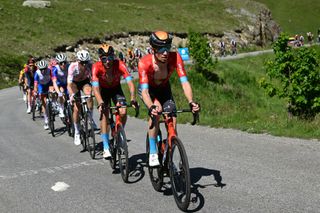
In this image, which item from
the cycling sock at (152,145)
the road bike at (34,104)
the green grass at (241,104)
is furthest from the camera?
the road bike at (34,104)

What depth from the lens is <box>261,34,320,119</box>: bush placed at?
13.0 metres

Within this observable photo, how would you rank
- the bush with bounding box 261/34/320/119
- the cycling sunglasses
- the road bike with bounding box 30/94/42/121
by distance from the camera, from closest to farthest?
the cycling sunglasses < the bush with bounding box 261/34/320/119 < the road bike with bounding box 30/94/42/121

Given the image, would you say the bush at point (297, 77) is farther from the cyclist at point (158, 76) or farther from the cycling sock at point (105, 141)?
the cyclist at point (158, 76)

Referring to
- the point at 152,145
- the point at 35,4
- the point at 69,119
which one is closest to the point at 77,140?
the point at 69,119

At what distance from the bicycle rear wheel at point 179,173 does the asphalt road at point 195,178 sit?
182mm

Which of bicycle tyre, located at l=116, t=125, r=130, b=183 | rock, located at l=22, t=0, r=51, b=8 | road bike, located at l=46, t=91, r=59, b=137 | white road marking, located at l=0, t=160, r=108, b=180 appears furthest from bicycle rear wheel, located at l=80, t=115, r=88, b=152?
rock, located at l=22, t=0, r=51, b=8

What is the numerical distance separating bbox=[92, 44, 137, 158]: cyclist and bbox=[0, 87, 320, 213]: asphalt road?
949 mm

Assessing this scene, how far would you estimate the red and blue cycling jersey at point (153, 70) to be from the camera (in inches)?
245

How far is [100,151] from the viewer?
9.87 m

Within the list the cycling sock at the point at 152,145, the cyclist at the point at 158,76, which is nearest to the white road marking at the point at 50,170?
the cycling sock at the point at 152,145

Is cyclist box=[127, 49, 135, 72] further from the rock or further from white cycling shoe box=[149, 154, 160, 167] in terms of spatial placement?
white cycling shoe box=[149, 154, 160, 167]

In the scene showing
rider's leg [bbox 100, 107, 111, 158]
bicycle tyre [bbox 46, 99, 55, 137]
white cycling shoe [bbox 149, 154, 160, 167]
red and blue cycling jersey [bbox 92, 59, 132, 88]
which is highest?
red and blue cycling jersey [bbox 92, 59, 132, 88]

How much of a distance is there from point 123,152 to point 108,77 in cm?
161

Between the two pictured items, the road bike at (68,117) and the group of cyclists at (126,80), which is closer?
the group of cyclists at (126,80)
